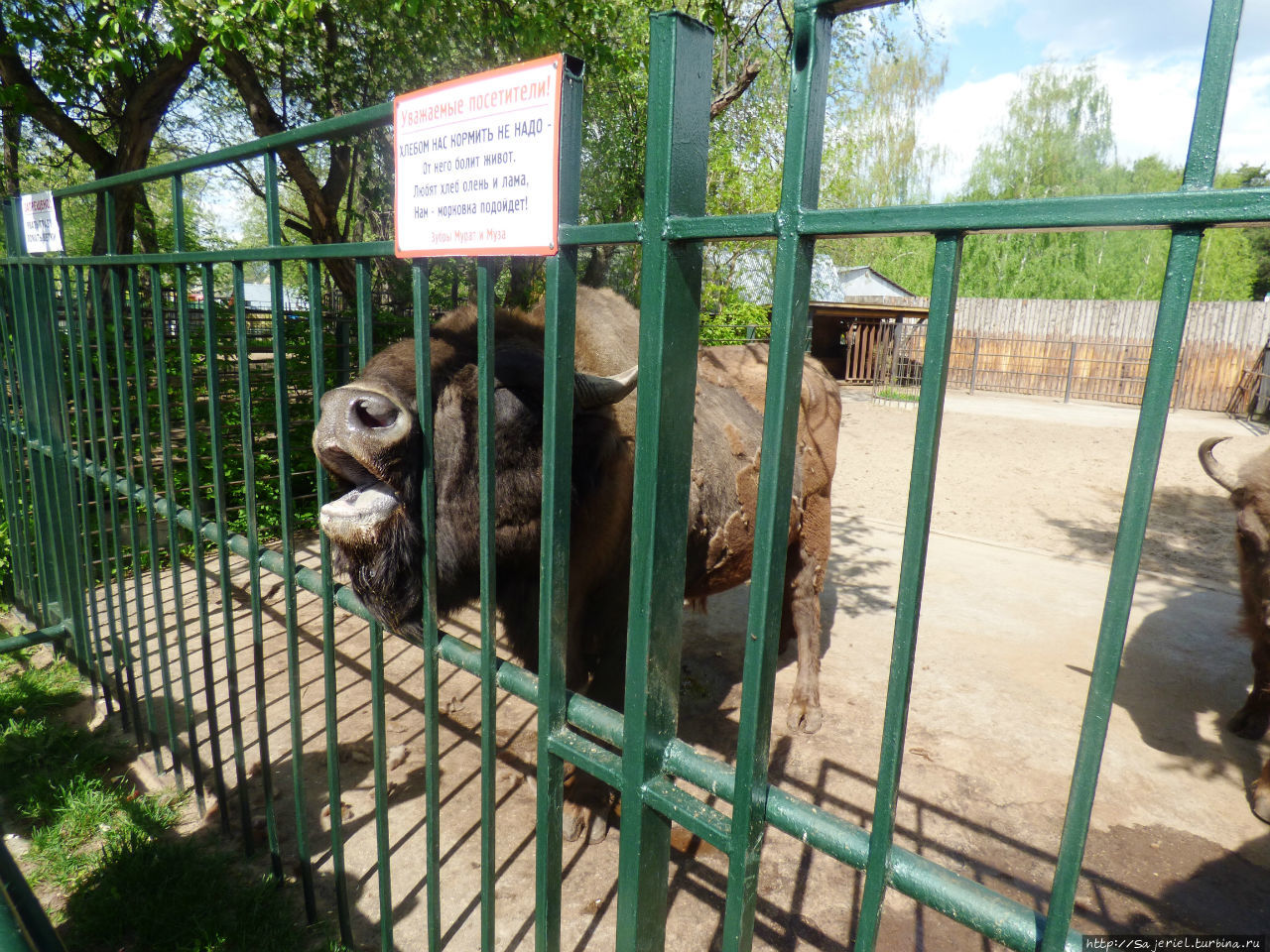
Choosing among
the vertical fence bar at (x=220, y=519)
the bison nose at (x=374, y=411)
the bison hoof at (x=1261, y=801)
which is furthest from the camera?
the bison hoof at (x=1261, y=801)

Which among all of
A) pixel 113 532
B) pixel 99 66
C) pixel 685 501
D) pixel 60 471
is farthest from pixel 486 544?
pixel 99 66

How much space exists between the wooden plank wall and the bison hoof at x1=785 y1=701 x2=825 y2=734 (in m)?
22.6

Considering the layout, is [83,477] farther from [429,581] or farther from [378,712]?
[429,581]

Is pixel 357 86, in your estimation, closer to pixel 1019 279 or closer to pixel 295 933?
pixel 295 933

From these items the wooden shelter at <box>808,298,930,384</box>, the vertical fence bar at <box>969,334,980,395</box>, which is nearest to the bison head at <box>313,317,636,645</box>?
the wooden shelter at <box>808,298,930,384</box>

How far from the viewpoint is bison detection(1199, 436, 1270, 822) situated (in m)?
3.88

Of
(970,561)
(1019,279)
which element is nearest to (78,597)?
(970,561)

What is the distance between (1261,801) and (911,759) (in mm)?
1538

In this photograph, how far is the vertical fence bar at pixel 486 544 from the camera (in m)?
1.52

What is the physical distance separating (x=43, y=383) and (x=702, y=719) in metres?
4.06

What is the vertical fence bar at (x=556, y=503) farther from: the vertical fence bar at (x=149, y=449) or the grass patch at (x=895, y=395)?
the grass patch at (x=895, y=395)

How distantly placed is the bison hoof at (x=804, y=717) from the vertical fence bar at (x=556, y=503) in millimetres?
2918

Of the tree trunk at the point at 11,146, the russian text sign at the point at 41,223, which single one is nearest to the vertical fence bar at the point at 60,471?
the russian text sign at the point at 41,223

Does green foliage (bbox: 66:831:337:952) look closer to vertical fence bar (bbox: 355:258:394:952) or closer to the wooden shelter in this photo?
vertical fence bar (bbox: 355:258:394:952)
